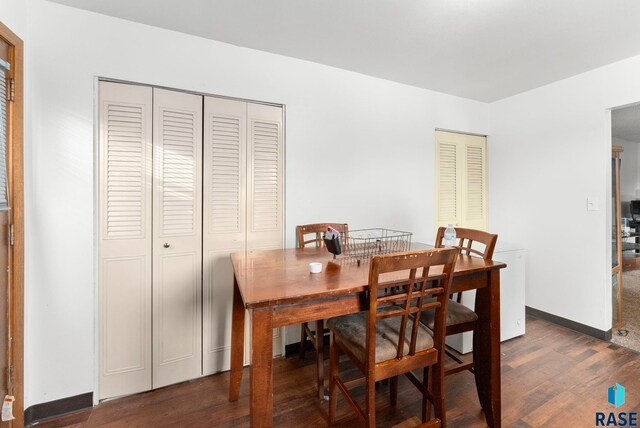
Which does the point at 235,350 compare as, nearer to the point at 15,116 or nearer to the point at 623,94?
the point at 15,116

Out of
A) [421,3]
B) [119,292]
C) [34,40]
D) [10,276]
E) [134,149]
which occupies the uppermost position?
[421,3]

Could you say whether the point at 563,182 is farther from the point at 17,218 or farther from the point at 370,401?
the point at 17,218

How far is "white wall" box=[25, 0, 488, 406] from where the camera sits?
1688 millimetres

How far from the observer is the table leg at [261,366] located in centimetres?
106

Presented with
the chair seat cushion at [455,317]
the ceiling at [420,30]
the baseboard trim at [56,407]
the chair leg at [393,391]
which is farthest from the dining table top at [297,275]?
the ceiling at [420,30]

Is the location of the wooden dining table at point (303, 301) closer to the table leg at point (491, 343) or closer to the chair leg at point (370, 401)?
the table leg at point (491, 343)

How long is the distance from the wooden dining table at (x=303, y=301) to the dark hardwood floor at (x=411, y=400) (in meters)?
0.18

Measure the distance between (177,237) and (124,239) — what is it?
0.30 m

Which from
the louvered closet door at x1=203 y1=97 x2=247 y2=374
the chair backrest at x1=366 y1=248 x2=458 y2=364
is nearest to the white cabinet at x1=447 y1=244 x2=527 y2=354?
the chair backrest at x1=366 y1=248 x2=458 y2=364

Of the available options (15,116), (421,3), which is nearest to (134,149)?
(15,116)

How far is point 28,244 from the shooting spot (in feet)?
5.40

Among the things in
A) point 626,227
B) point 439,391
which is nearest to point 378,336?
point 439,391

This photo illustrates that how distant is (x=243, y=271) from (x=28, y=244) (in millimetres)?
1263

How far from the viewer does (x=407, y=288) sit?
1268mm
